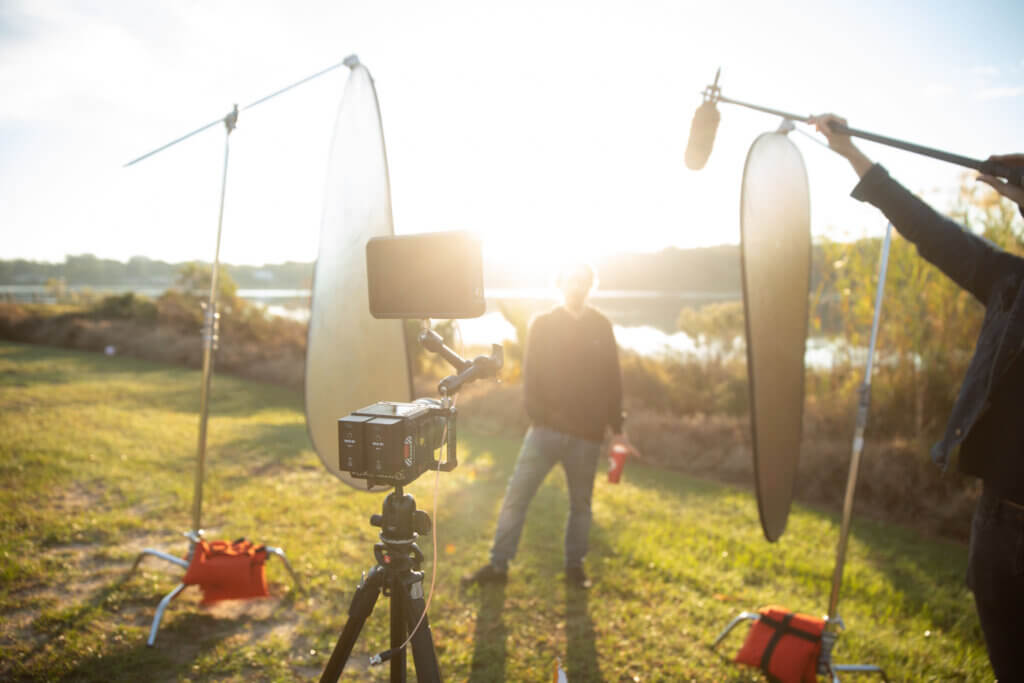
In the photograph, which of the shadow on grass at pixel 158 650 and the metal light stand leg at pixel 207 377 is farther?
the metal light stand leg at pixel 207 377

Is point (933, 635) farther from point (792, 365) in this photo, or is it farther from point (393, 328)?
point (393, 328)

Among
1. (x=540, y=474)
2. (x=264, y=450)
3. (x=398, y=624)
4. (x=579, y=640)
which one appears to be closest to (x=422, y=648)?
(x=398, y=624)

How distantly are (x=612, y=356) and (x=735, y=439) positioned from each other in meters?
4.71

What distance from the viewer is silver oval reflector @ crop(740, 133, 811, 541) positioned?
2.41m

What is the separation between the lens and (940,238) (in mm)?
1792

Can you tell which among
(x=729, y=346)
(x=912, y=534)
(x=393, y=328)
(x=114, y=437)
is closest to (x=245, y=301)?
(x=114, y=437)

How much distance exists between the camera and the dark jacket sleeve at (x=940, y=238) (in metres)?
1.74

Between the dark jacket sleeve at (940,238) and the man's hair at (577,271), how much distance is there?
1669mm

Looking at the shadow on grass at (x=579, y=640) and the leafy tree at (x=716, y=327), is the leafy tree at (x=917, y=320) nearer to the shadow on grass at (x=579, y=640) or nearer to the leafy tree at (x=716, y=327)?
the leafy tree at (x=716, y=327)

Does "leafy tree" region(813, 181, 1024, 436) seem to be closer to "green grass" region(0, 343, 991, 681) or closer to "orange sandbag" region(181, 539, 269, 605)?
"green grass" region(0, 343, 991, 681)

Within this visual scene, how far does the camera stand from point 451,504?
207 inches

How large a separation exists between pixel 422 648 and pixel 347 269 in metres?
1.80

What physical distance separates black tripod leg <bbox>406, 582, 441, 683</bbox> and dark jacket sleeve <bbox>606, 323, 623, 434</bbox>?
1946mm

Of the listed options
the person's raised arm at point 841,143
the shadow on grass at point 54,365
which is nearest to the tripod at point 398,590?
the person's raised arm at point 841,143
